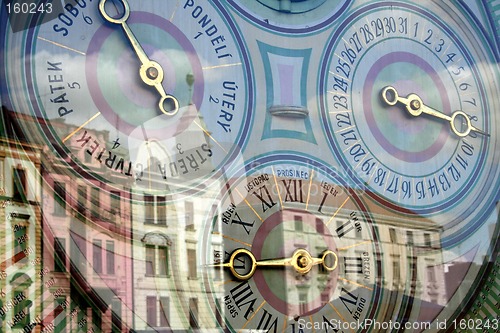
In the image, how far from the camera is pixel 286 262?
5.44m

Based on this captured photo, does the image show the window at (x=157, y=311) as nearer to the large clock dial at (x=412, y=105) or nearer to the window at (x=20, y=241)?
the window at (x=20, y=241)

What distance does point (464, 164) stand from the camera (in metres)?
6.18

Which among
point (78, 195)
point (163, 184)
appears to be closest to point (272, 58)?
point (163, 184)

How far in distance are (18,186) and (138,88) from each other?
0.73 meters

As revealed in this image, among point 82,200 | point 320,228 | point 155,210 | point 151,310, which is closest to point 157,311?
point 151,310

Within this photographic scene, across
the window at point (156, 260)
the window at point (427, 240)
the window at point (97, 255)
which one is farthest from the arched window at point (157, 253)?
the window at point (427, 240)

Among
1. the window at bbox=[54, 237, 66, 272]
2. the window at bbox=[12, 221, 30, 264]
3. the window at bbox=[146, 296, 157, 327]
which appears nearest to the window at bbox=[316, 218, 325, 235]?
the window at bbox=[146, 296, 157, 327]

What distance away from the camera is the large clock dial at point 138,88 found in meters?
5.08

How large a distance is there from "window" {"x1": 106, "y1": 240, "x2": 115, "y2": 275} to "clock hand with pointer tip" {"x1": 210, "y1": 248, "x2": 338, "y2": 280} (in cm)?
48

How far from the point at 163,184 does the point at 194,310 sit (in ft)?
1.81

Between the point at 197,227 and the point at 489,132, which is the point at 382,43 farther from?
the point at 197,227

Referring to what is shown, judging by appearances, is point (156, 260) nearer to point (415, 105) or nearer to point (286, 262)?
point (286, 262)

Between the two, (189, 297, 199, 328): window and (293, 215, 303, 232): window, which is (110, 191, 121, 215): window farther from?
(293, 215, 303, 232): window

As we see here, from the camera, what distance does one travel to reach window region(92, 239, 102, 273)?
497 centimetres
